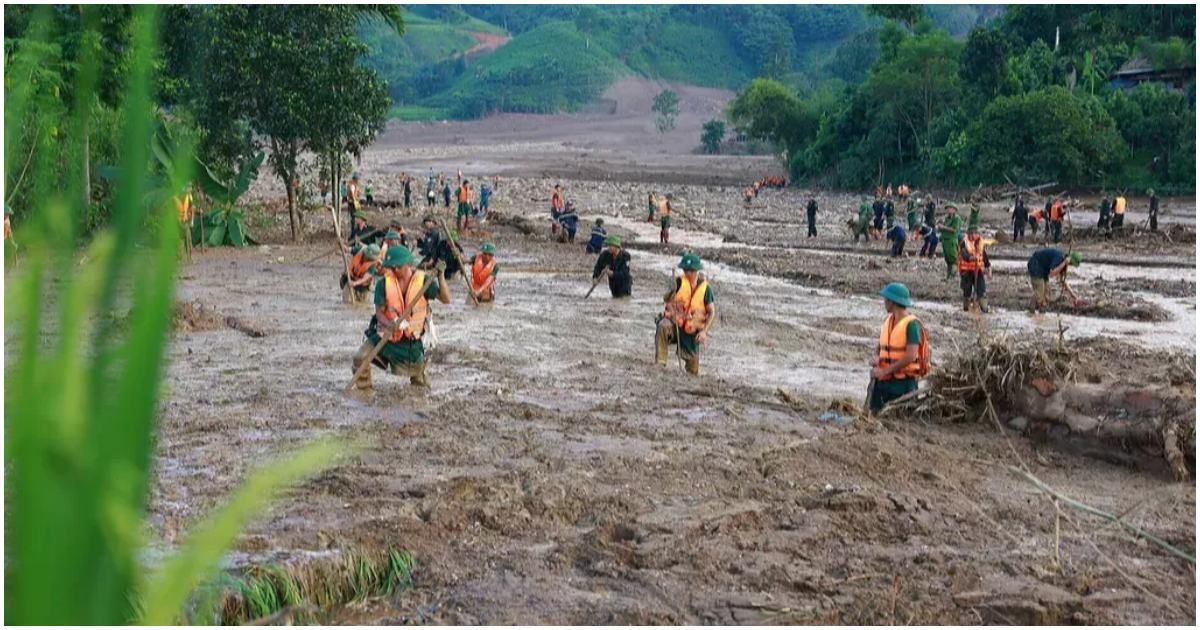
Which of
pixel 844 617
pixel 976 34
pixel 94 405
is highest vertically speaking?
pixel 976 34

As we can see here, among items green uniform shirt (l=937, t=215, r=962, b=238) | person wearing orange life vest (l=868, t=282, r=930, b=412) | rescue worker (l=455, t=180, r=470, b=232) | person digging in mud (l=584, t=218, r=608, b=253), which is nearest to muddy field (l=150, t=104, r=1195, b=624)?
person wearing orange life vest (l=868, t=282, r=930, b=412)

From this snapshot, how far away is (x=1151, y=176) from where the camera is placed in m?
47.7

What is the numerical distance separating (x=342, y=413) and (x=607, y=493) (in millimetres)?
3481

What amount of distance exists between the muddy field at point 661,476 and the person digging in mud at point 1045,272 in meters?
0.69

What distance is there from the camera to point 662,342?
45.3 feet

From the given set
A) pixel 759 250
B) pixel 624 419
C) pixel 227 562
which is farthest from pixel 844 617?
pixel 759 250

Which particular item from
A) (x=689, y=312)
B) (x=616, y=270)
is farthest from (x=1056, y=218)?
(x=689, y=312)

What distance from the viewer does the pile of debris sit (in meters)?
9.49

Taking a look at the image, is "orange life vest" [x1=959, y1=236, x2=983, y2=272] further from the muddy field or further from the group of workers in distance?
the muddy field

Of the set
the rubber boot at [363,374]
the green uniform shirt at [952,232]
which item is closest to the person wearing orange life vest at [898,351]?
the rubber boot at [363,374]

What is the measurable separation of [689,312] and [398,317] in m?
3.11

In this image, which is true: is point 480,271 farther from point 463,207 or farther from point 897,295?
point 463,207

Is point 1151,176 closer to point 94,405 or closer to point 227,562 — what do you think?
point 227,562

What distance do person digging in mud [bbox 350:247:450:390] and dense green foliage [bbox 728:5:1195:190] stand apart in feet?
131
